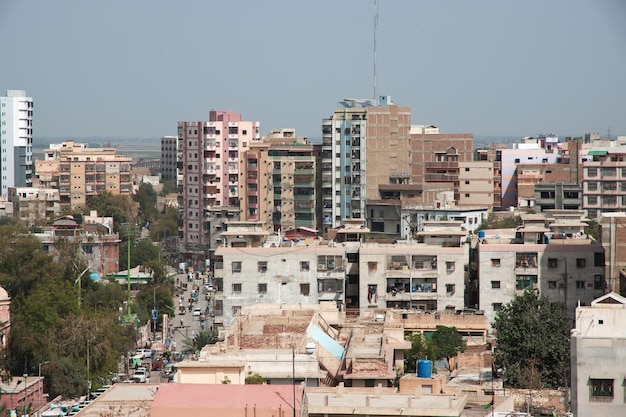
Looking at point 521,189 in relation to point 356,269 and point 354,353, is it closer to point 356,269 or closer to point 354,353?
point 356,269

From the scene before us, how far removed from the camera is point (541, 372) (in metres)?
22.6

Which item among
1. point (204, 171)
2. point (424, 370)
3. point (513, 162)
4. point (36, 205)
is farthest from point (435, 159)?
point (424, 370)

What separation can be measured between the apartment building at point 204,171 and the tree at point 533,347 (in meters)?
40.9

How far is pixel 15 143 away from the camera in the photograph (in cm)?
9031

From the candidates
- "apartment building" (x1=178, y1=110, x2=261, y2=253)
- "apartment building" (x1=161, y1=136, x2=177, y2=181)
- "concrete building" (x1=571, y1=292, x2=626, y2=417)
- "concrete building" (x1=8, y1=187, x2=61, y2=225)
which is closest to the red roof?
"concrete building" (x1=571, y1=292, x2=626, y2=417)

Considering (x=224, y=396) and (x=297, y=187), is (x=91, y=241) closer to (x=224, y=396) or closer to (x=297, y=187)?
(x=297, y=187)

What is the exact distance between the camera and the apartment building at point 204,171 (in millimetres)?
65812

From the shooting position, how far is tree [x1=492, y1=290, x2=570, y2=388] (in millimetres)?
22094

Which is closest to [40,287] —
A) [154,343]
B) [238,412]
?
[154,343]

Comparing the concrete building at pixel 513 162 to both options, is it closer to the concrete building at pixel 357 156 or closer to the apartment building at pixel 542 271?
the concrete building at pixel 357 156

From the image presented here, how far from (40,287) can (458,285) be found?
32.9ft

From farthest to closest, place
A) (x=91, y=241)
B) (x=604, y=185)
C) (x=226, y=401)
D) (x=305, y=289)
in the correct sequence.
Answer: (x=91, y=241), (x=604, y=185), (x=305, y=289), (x=226, y=401)

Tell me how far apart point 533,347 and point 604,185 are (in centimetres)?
2943

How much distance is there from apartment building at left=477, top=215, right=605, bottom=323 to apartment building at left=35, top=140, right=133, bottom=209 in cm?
4616
